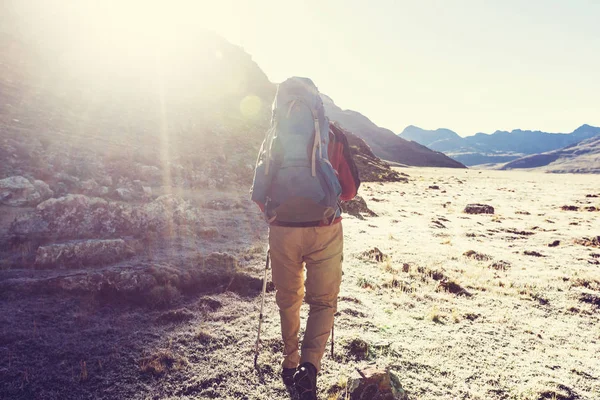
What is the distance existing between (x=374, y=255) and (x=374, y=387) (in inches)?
257

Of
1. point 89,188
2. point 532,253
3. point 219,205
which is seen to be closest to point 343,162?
point 532,253

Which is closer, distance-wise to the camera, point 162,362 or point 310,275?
point 310,275

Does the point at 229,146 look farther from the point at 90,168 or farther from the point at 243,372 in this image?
the point at 243,372

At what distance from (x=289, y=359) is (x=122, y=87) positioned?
3774 centimetres

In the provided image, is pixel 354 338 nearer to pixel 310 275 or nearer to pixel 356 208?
pixel 310 275

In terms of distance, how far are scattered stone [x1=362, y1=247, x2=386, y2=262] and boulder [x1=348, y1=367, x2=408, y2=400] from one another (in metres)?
6.17

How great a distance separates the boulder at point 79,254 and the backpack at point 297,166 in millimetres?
5653

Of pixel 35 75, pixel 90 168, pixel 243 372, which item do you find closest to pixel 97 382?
pixel 243 372

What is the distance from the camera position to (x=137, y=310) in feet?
18.9

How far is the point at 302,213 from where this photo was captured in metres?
3.60

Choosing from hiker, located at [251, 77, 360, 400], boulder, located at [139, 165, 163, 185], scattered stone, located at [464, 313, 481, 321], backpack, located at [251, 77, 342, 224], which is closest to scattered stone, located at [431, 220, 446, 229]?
scattered stone, located at [464, 313, 481, 321]

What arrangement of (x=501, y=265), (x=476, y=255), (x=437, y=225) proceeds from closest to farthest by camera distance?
(x=501, y=265) → (x=476, y=255) → (x=437, y=225)

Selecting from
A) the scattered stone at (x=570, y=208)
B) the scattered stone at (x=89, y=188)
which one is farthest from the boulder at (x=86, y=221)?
the scattered stone at (x=570, y=208)

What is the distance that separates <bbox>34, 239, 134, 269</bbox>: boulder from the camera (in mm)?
7102
